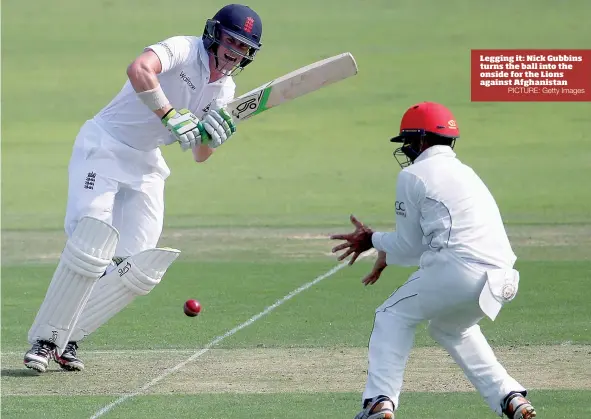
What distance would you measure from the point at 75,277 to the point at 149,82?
934mm

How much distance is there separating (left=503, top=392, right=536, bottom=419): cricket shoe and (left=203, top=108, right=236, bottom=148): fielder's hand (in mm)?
1967

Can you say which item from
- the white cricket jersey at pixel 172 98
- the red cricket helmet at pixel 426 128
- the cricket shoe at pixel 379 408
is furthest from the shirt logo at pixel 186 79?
the cricket shoe at pixel 379 408

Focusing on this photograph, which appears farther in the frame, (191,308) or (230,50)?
(191,308)

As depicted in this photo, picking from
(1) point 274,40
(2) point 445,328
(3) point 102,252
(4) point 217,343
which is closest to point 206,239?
(4) point 217,343

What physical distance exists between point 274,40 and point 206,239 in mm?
8097

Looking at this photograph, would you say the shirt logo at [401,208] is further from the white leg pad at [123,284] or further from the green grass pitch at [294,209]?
the white leg pad at [123,284]

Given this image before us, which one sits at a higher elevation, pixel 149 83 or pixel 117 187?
pixel 149 83

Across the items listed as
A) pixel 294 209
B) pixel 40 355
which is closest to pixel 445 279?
pixel 40 355

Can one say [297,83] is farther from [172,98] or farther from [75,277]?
[75,277]

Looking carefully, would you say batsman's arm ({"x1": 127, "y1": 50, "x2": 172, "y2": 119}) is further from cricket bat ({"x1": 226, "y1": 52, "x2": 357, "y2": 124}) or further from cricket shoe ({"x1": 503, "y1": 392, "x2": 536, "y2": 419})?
cricket shoe ({"x1": 503, "y1": 392, "x2": 536, "y2": 419})

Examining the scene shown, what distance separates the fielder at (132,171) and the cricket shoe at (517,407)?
1.91m

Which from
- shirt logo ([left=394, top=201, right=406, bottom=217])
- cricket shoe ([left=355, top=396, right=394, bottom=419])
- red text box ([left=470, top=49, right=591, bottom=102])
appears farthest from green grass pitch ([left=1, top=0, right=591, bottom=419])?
shirt logo ([left=394, top=201, right=406, bottom=217])

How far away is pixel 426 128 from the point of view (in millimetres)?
5172

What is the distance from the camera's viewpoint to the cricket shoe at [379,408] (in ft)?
16.1
